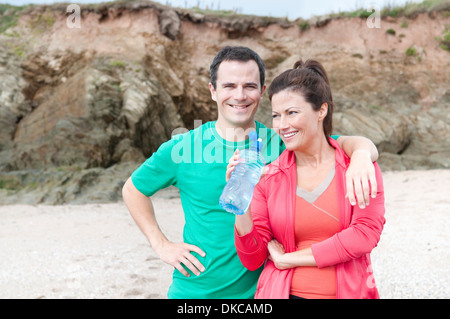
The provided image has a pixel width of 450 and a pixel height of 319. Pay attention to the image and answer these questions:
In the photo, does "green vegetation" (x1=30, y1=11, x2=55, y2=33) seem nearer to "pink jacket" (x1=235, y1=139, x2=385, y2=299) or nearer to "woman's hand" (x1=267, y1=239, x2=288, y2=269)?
"pink jacket" (x1=235, y1=139, x2=385, y2=299)

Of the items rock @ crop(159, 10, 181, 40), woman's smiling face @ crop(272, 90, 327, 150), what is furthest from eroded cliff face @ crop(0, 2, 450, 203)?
woman's smiling face @ crop(272, 90, 327, 150)

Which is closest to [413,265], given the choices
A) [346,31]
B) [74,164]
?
[74,164]

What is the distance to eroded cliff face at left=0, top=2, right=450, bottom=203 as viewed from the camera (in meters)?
12.0

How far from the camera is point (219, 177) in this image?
7.64 ft

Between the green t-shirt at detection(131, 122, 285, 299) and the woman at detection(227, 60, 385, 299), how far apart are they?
36 centimetres

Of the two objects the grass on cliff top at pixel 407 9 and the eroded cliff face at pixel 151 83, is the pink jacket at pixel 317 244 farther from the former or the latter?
the grass on cliff top at pixel 407 9

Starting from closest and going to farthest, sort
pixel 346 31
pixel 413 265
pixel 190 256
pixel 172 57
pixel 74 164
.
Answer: pixel 190 256
pixel 413 265
pixel 74 164
pixel 172 57
pixel 346 31

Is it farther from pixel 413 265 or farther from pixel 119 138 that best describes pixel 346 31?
pixel 413 265

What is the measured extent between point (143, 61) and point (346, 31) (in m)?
8.70

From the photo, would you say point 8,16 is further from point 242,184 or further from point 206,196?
point 242,184

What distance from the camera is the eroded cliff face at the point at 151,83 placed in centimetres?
1199

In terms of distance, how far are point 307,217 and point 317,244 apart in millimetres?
131

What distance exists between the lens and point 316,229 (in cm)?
184

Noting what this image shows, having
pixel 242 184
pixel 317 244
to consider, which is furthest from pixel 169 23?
pixel 317 244
